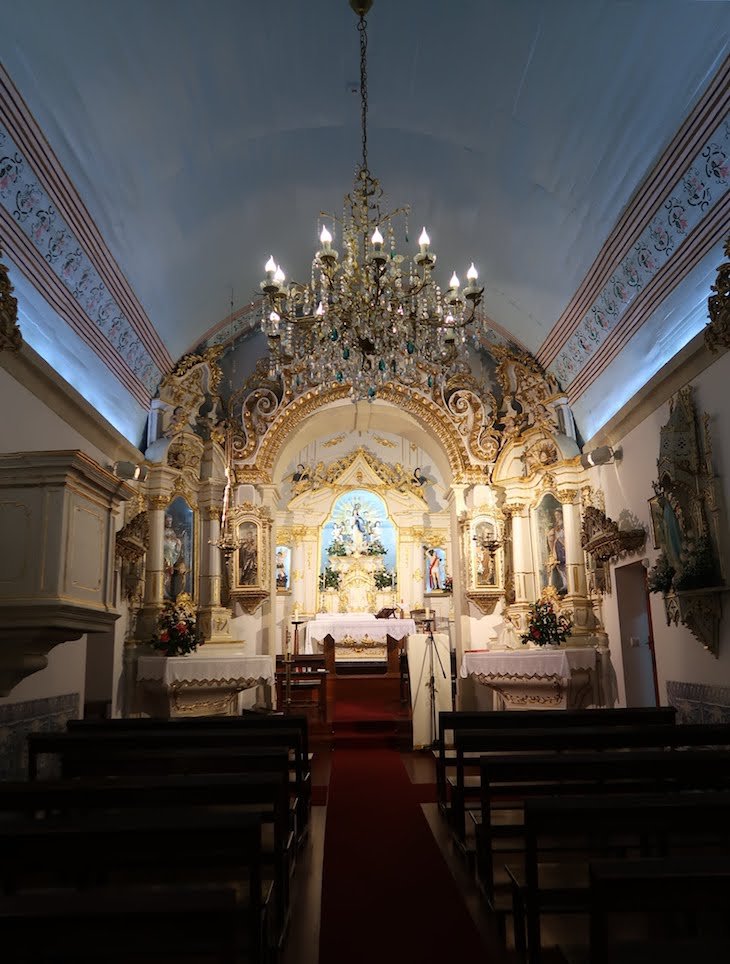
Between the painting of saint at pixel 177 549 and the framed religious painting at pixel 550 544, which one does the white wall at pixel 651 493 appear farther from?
the painting of saint at pixel 177 549

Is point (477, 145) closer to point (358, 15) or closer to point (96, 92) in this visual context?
point (358, 15)

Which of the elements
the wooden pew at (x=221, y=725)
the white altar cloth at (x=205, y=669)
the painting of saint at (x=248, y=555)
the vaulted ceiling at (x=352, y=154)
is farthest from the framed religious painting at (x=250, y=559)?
the wooden pew at (x=221, y=725)

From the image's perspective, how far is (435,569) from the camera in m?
16.1

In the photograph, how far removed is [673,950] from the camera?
246cm

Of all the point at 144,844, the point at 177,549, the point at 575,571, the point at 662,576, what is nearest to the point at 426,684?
the point at 575,571

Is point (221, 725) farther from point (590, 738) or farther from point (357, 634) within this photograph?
point (357, 634)

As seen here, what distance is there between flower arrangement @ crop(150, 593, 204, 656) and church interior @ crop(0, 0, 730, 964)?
54 millimetres

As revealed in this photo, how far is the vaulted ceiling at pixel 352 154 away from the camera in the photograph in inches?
251

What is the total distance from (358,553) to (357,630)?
6.35 feet

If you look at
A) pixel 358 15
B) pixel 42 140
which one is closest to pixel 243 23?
pixel 358 15

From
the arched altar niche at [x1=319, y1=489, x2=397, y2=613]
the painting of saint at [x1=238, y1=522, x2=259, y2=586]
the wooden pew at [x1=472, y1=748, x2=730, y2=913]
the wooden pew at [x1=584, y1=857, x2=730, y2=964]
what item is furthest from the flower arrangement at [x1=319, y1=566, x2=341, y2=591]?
the wooden pew at [x1=584, y1=857, x2=730, y2=964]

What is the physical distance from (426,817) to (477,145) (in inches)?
267

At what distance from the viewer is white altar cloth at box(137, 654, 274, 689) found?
9438 mm

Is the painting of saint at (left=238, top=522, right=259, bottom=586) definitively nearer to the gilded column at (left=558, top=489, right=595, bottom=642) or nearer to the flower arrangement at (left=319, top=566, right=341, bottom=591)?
the gilded column at (left=558, top=489, right=595, bottom=642)
